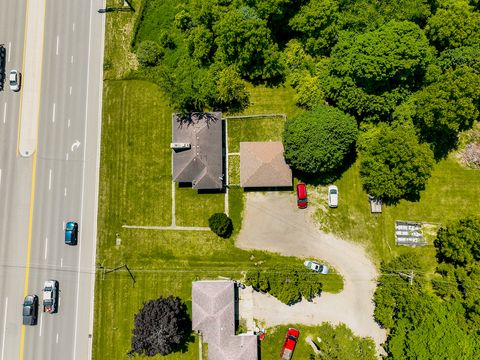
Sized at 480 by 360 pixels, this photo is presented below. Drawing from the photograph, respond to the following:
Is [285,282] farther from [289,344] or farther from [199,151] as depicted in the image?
[199,151]

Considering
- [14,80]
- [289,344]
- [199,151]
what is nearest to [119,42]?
[14,80]

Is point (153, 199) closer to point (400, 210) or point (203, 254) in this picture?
point (203, 254)

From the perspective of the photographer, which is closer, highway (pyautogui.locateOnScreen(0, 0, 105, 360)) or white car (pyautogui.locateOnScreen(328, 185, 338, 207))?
highway (pyautogui.locateOnScreen(0, 0, 105, 360))

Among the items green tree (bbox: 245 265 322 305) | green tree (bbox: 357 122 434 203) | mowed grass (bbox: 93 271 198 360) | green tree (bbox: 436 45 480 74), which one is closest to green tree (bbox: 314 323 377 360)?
green tree (bbox: 245 265 322 305)

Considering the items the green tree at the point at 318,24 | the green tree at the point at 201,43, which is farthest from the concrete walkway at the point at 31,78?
the green tree at the point at 318,24

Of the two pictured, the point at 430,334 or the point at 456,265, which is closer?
the point at 430,334

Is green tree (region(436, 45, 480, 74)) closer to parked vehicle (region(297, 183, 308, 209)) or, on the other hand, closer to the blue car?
parked vehicle (region(297, 183, 308, 209))

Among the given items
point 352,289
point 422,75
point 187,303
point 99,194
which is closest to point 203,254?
point 187,303
